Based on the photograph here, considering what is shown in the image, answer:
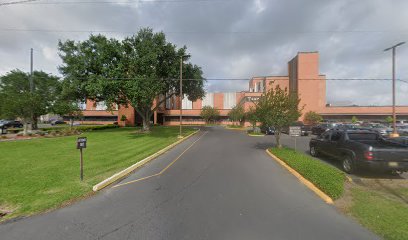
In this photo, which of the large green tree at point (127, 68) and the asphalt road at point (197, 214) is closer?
the asphalt road at point (197, 214)

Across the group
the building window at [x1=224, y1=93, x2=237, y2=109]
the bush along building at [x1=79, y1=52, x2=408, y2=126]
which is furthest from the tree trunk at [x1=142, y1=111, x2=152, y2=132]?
the building window at [x1=224, y1=93, x2=237, y2=109]

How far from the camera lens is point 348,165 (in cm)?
930

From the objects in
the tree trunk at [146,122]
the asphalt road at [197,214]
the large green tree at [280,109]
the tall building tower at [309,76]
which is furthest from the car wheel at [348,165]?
the tall building tower at [309,76]

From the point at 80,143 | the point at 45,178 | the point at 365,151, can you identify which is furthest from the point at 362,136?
the point at 45,178

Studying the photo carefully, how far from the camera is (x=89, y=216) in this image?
5184 mm

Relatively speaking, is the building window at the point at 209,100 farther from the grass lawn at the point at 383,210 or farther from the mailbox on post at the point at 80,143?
the grass lawn at the point at 383,210

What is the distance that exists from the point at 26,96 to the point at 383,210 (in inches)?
1148

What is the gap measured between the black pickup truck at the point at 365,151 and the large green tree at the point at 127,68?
16.6 metres

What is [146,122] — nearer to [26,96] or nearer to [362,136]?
[26,96]

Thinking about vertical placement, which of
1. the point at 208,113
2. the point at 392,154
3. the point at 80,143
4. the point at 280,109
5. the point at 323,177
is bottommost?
the point at 323,177

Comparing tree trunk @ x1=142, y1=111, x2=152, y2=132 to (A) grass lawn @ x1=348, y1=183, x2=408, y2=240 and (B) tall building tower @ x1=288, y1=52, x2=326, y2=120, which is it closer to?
(A) grass lawn @ x1=348, y1=183, x2=408, y2=240

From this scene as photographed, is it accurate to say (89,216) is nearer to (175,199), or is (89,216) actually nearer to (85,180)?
(175,199)

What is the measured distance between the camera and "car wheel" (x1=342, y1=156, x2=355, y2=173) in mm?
9070

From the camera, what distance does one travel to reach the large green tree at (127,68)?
22969 millimetres
